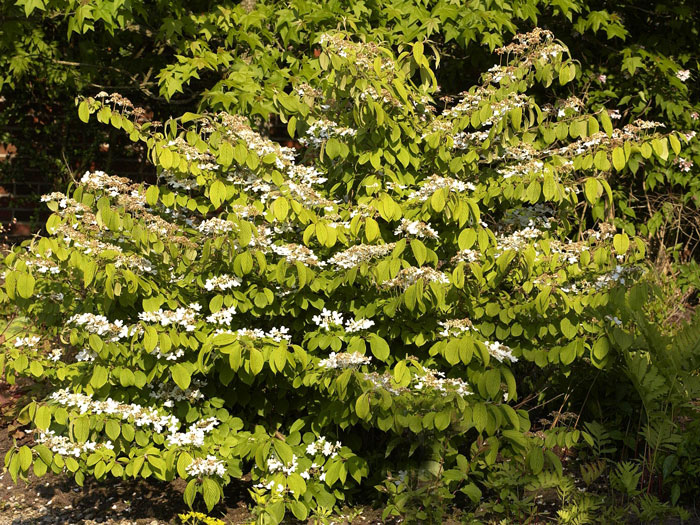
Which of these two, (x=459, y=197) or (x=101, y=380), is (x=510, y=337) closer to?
(x=459, y=197)

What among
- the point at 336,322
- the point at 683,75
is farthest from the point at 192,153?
the point at 683,75

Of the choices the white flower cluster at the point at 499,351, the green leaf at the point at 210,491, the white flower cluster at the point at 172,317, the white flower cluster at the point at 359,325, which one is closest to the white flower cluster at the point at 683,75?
the white flower cluster at the point at 499,351

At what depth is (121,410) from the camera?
2.74 metres

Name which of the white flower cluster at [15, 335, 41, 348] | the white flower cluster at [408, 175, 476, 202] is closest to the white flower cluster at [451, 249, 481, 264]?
the white flower cluster at [408, 175, 476, 202]

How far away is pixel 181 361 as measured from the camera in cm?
288

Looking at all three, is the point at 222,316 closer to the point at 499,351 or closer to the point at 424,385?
the point at 424,385

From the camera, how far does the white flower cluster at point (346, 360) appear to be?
2.61 m

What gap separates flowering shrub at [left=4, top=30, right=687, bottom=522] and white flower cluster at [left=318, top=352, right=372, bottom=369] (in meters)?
0.01

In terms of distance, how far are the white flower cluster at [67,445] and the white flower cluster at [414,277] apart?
3.84ft

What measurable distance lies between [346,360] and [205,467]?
1.97 feet

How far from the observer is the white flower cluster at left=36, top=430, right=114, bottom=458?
2.72 metres

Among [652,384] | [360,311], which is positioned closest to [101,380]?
[360,311]

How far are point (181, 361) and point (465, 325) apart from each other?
105cm

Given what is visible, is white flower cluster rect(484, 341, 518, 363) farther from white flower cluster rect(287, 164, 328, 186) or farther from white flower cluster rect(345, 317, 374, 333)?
white flower cluster rect(287, 164, 328, 186)
